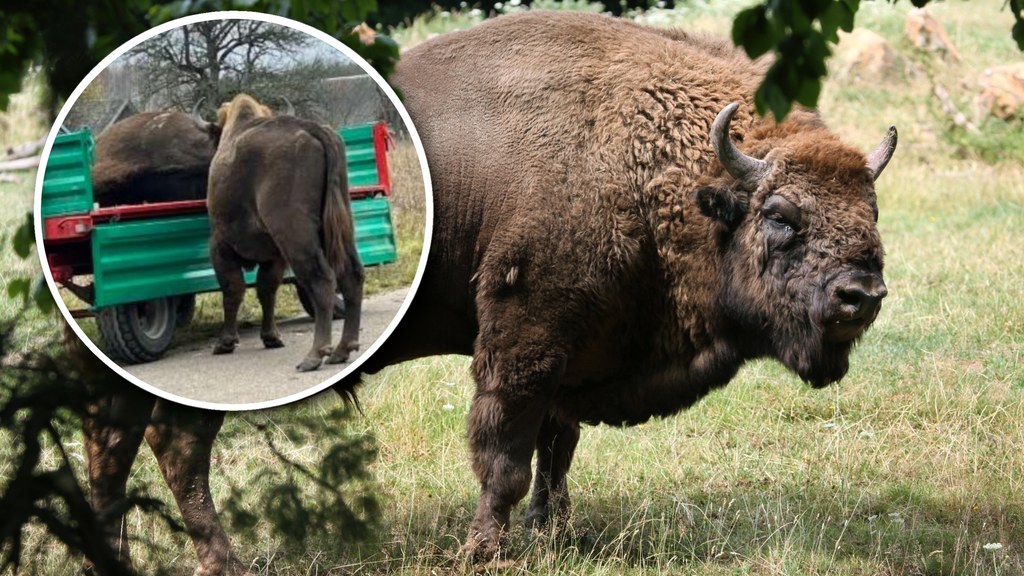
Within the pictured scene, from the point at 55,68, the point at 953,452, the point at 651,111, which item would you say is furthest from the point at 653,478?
the point at 55,68

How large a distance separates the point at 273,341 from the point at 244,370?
0.13 meters

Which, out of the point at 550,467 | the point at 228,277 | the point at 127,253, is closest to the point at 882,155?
the point at 550,467

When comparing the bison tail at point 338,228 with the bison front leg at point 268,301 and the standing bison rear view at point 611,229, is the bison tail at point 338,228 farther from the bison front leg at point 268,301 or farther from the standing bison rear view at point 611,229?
the standing bison rear view at point 611,229

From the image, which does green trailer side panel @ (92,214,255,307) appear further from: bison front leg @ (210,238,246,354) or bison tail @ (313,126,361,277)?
bison tail @ (313,126,361,277)

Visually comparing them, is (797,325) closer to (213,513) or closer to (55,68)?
(213,513)

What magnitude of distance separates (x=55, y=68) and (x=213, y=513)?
2237mm

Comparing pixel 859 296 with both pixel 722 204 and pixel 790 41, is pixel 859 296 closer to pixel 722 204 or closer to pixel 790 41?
pixel 722 204

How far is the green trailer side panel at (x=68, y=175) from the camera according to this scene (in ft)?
11.2

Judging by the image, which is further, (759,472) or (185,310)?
(759,472)

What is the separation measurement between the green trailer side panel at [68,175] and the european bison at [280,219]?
0.38 meters

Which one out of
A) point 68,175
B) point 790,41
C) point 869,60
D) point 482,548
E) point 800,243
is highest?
point 790,41

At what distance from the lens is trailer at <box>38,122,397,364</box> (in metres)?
3.43

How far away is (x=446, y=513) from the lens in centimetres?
553

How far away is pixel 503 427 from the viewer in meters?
4.82
